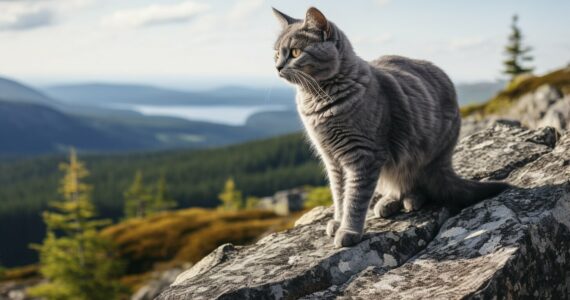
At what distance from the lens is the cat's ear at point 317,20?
8.09 metres

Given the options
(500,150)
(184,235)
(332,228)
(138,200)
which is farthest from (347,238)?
(138,200)

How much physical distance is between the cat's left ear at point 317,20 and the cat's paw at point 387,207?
2.97m

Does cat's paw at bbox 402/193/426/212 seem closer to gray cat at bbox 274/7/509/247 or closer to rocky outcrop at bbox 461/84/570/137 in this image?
gray cat at bbox 274/7/509/247

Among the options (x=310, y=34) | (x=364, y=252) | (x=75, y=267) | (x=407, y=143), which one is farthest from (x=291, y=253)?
(x=75, y=267)

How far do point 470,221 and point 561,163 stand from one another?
6.83ft

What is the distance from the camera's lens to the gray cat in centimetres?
826

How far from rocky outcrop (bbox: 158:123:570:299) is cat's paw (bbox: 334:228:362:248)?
0.35 ft

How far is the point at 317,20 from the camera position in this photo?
322 inches

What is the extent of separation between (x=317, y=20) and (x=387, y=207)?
3287mm

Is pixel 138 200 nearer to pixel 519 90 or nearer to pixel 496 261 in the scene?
pixel 519 90

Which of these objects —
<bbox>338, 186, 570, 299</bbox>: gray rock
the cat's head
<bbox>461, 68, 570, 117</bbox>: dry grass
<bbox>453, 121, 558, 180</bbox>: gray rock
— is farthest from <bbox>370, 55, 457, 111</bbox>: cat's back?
<bbox>461, 68, 570, 117</bbox>: dry grass

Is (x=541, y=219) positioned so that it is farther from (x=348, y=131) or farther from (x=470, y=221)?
(x=348, y=131)

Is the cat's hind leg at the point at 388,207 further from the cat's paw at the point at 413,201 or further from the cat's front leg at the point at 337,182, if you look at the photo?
the cat's front leg at the point at 337,182

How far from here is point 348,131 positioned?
828cm
